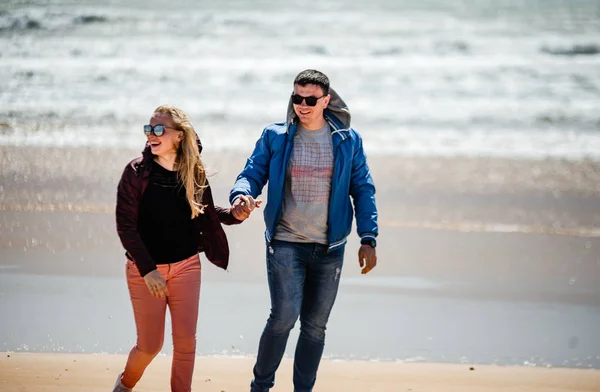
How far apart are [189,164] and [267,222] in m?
0.56

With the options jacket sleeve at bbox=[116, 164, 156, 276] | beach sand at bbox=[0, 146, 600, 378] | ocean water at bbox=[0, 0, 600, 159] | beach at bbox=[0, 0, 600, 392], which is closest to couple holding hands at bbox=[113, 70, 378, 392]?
jacket sleeve at bbox=[116, 164, 156, 276]

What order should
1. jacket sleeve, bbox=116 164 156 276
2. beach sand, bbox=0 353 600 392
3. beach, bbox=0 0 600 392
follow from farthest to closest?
beach, bbox=0 0 600 392, beach sand, bbox=0 353 600 392, jacket sleeve, bbox=116 164 156 276

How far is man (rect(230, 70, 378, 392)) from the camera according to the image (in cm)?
434

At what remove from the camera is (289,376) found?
16.4ft

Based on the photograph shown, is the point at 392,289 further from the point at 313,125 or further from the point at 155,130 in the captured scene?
the point at 155,130

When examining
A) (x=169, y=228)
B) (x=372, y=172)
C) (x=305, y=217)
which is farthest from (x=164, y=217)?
(x=372, y=172)

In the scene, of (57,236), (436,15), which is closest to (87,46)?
(436,15)

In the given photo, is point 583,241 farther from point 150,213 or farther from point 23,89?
point 23,89

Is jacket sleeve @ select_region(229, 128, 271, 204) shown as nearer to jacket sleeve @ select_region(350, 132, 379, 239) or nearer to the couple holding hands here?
the couple holding hands

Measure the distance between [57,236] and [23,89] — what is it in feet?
47.2

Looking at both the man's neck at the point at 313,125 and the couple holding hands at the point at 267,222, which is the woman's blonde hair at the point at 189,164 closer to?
the couple holding hands at the point at 267,222

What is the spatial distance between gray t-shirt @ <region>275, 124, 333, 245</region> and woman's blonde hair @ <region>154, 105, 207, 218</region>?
1.58 feet

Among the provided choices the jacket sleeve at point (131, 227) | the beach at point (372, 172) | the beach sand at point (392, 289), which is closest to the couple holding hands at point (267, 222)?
the jacket sleeve at point (131, 227)

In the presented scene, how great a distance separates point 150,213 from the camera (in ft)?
13.3
